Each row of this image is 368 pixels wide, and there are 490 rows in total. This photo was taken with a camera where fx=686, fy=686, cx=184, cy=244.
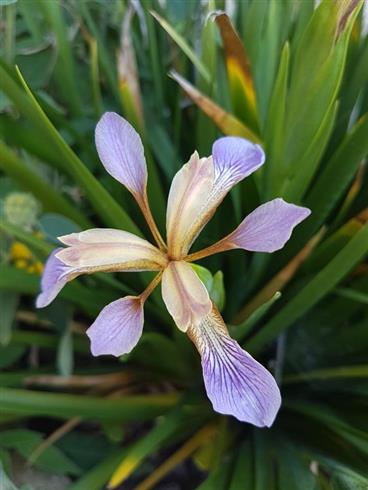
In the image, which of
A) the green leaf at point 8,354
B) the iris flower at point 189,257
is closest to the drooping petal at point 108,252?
the iris flower at point 189,257

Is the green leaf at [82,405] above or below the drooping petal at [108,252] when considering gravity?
below

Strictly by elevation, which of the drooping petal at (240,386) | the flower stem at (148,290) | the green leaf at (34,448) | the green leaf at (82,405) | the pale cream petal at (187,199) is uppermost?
the pale cream petal at (187,199)

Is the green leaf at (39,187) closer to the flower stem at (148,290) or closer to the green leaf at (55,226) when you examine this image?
the green leaf at (55,226)

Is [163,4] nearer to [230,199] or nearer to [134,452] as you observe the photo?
[230,199]

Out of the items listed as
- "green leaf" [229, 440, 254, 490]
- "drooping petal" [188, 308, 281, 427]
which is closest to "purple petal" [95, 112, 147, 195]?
"drooping petal" [188, 308, 281, 427]

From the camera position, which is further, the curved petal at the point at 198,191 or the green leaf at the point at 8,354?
the green leaf at the point at 8,354

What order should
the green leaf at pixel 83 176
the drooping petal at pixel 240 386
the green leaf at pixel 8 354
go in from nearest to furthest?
the drooping petal at pixel 240 386 → the green leaf at pixel 83 176 → the green leaf at pixel 8 354

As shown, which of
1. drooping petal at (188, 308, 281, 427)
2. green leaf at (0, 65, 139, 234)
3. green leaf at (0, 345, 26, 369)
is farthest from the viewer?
green leaf at (0, 345, 26, 369)

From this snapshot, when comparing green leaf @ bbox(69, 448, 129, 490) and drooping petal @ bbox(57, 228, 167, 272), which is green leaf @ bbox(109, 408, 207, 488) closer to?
green leaf @ bbox(69, 448, 129, 490)
